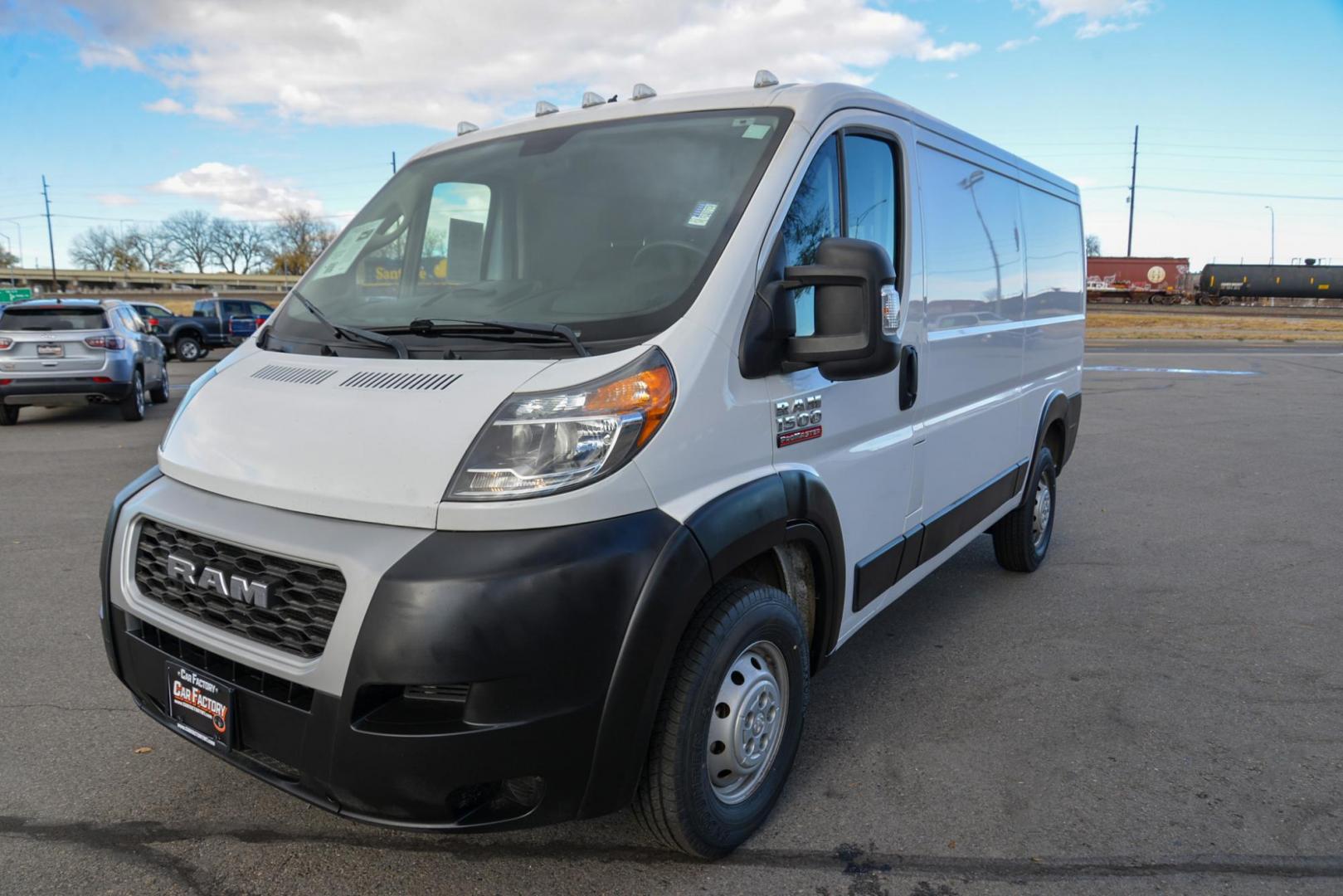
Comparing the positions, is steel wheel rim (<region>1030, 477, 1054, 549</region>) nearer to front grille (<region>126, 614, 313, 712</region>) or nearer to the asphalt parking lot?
the asphalt parking lot

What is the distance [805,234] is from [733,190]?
0.91 feet

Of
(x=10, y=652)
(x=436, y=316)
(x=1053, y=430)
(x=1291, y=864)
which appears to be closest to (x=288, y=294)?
(x=436, y=316)

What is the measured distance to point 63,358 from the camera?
12180mm

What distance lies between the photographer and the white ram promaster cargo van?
7.35 feet

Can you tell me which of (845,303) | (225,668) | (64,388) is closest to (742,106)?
(845,303)

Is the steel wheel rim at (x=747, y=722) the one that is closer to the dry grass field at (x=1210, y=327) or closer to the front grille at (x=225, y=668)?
the front grille at (x=225, y=668)

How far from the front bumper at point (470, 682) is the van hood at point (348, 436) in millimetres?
75

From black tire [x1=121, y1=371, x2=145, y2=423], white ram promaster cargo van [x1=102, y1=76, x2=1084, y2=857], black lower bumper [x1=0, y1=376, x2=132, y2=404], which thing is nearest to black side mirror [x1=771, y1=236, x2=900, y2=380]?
Answer: white ram promaster cargo van [x1=102, y1=76, x2=1084, y2=857]

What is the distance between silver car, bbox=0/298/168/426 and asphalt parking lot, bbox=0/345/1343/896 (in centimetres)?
663

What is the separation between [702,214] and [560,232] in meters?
0.50

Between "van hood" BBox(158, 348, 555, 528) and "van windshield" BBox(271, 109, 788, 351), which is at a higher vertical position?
"van windshield" BBox(271, 109, 788, 351)

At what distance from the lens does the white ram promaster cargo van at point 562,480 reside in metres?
2.24

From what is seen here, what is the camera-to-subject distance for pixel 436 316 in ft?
9.55

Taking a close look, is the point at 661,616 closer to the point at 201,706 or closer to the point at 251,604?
the point at 251,604
